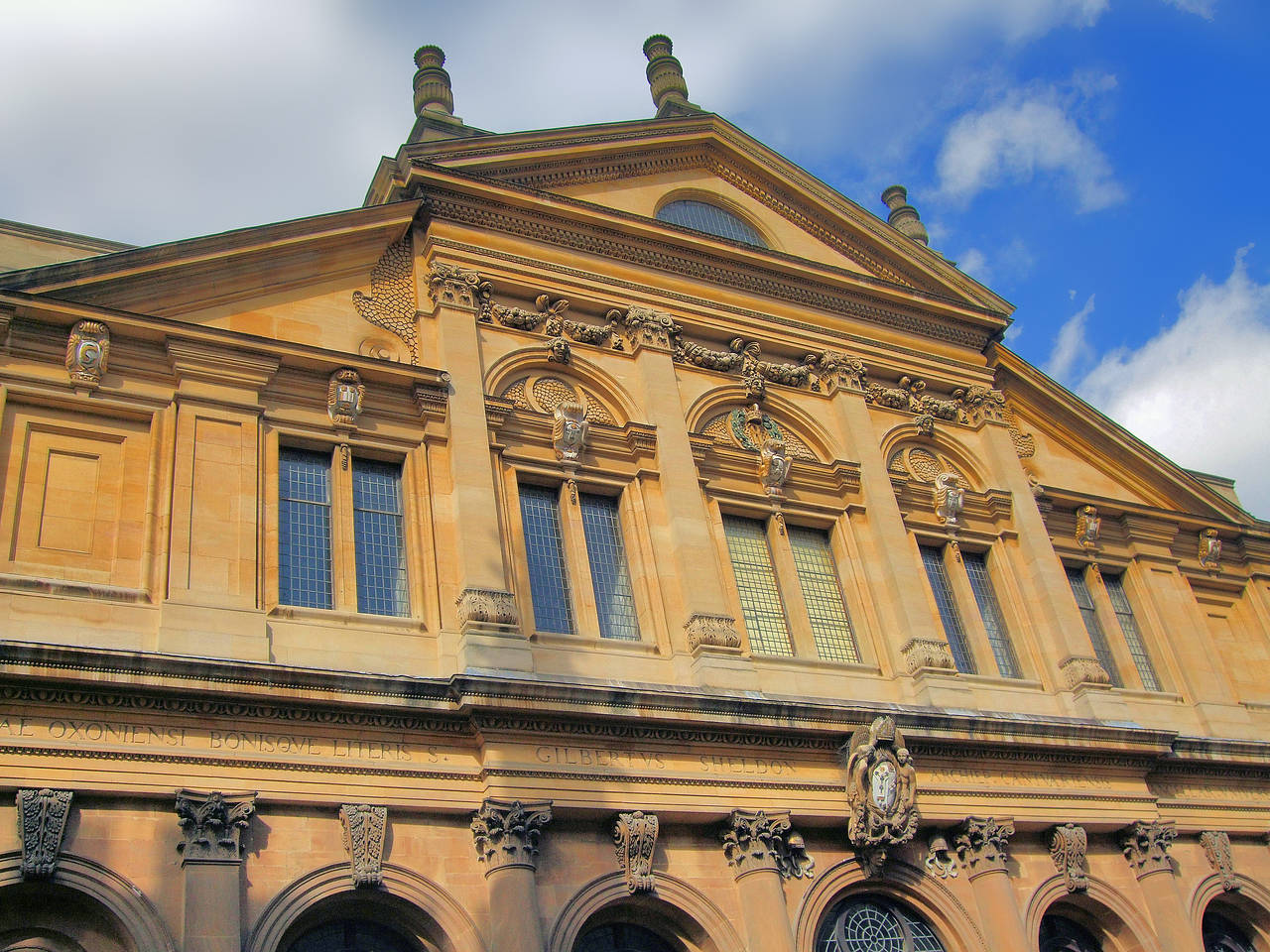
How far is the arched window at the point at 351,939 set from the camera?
1540 centimetres

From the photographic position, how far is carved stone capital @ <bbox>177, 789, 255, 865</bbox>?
14.6 m

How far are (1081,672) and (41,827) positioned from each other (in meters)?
16.7

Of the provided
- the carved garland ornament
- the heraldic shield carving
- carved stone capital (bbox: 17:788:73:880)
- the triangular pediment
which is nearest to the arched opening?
carved stone capital (bbox: 17:788:73:880)

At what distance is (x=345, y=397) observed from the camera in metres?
19.4

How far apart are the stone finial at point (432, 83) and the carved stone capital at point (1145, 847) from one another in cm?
1768

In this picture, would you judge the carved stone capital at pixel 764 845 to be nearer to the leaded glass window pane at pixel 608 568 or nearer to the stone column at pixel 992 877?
the stone column at pixel 992 877

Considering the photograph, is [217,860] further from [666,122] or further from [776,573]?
[666,122]

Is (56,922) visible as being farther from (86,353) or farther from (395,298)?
(395,298)

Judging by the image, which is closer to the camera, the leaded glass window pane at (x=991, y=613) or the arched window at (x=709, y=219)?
the leaded glass window pane at (x=991, y=613)

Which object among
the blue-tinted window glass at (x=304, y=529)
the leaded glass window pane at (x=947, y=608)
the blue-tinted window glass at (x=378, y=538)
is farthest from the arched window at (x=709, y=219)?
the blue-tinted window glass at (x=304, y=529)

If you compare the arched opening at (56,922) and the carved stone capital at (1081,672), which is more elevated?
the carved stone capital at (1081,672)

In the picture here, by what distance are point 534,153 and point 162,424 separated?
8900mm

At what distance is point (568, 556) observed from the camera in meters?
20.0

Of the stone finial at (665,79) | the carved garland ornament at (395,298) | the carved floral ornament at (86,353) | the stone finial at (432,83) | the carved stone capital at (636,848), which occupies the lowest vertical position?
the carved stone capital at (636,848)
